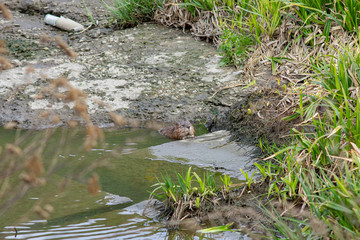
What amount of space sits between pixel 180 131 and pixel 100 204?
187 cm

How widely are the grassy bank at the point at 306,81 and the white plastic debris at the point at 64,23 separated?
53.2 inches

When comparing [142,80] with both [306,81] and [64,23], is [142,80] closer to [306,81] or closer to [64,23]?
[64,23]

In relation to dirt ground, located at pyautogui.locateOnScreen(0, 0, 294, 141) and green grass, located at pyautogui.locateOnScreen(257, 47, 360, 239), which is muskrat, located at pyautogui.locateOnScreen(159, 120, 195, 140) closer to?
dirt ground, located at pyautogui.locateOnScreen(0, 0, 294, 141)

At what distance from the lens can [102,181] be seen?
439 cm

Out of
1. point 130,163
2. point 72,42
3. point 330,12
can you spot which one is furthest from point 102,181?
point 72,42

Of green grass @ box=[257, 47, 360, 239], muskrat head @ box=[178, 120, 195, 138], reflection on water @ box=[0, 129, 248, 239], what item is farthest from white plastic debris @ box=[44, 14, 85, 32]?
green grass @ box=[257, 47, 360, 239]

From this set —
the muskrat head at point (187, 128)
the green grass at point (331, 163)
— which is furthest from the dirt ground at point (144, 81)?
the green grass at point (331, 163)

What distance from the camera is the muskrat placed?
5.50 meters

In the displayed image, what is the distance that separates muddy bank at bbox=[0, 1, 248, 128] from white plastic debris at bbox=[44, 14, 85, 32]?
14 centimetres

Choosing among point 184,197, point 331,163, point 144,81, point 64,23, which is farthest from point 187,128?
point 64,23

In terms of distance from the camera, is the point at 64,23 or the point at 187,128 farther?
the point at 64,23

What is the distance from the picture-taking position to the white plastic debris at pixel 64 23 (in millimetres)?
8203

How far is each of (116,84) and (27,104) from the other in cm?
124

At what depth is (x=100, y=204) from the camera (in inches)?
153
